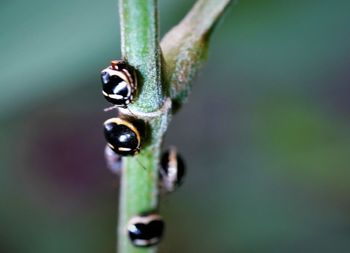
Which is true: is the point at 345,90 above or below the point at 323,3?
below

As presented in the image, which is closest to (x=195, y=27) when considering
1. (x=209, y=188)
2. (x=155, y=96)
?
(x=155, y=96)

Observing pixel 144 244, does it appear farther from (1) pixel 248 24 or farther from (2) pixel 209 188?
(2) pixel 209 188

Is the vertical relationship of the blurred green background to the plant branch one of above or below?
below

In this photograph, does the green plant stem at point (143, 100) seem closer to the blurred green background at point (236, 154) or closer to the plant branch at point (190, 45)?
the plant branch at point (190, 45)

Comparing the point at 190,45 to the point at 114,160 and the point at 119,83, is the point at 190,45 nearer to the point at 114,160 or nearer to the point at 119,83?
the point at 119,83

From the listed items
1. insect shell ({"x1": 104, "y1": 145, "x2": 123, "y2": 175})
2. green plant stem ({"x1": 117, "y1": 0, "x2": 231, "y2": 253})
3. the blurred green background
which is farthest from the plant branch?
the blurred green background

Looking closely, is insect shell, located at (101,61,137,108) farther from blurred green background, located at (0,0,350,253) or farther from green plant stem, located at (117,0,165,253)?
blurred green background, located at (0,0,350,253)
